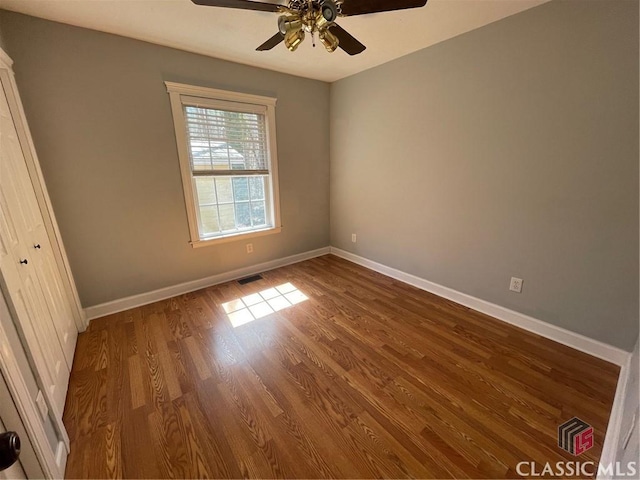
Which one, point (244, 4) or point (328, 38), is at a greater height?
point (244, 4)

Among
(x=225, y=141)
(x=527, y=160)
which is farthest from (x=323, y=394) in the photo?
(x=225, y=141)

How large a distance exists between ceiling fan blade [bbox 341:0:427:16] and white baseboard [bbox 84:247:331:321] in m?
2.70

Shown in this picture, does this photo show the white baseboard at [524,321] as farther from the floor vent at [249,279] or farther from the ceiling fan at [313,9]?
the ceiling fan at [313,9]

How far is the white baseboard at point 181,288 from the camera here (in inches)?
95.9

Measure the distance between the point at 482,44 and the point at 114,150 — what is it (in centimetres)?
314

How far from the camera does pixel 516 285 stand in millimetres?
2219

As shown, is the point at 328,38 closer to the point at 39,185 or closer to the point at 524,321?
the point at 39,185

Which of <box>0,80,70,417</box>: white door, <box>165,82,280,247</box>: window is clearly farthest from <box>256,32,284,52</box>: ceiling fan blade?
<box>0,80,70,417</box>: white door

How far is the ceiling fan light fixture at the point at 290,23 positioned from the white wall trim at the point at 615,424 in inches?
97.5

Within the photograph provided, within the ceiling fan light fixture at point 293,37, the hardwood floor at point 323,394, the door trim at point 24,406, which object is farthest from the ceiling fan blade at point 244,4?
the hardwood floor at point 323,394

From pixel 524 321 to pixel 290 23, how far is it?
272cm

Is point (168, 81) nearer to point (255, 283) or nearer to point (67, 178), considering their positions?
point (67, 178)

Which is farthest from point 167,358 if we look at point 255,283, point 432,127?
point 432,127

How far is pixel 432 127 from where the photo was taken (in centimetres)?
251
